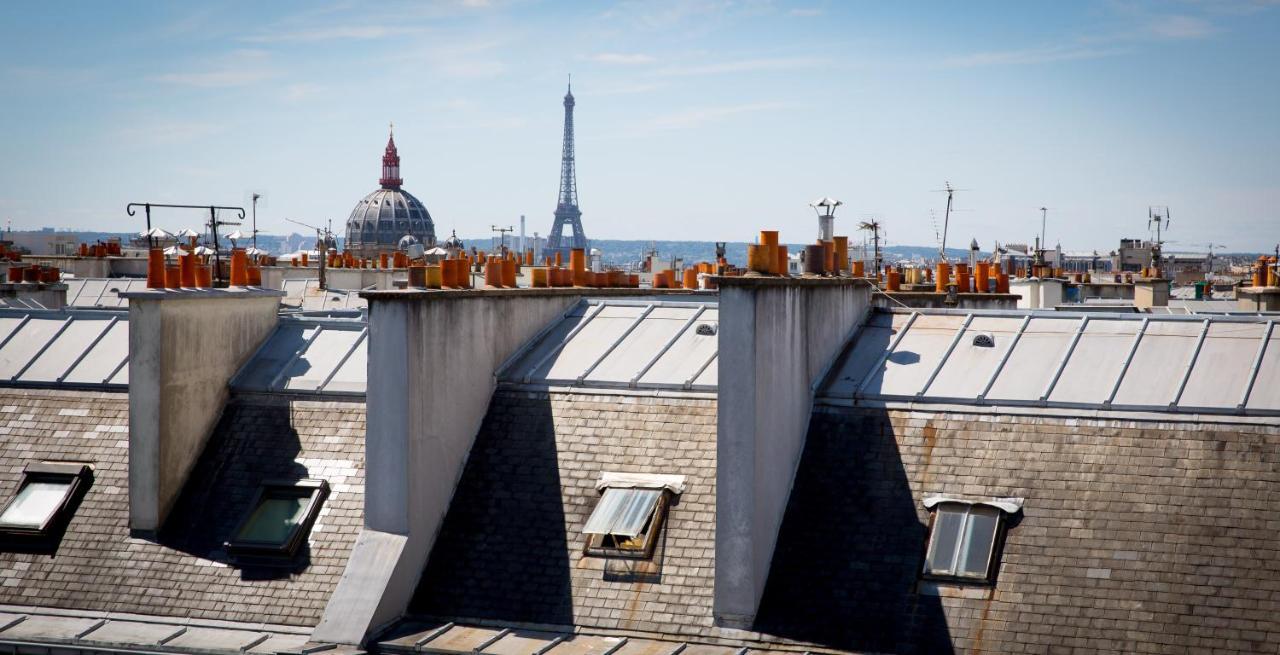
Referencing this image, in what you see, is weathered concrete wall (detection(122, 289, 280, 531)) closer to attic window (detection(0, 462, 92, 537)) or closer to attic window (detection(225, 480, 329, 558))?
attic window (detection(0, 462, 92, 537))

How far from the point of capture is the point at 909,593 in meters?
18.2

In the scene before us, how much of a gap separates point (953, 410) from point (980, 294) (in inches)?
445

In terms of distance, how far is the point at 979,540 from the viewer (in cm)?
1855

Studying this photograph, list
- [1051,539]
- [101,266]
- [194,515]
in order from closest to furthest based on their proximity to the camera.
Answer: [1051,539] < [194,515] < [101,266]

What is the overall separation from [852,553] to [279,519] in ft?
28.6

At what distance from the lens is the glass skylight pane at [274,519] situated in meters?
21.6

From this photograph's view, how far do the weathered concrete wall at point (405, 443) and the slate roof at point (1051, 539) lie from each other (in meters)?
5.01

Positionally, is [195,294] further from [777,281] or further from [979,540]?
[979,540]

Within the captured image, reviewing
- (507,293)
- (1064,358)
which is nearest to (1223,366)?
Result: (1064,358)

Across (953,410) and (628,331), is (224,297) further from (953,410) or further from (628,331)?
(953,410)

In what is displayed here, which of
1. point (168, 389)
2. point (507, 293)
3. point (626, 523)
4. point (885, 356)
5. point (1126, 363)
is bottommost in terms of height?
point (626, 523)

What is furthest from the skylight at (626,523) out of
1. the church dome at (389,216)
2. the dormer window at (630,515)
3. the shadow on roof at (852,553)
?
the church dome at (389,216)

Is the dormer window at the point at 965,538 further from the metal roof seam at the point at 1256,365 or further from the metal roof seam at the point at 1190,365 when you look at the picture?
the metal roof seam at the point at 1256,365

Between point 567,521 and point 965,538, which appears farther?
point 567,521
